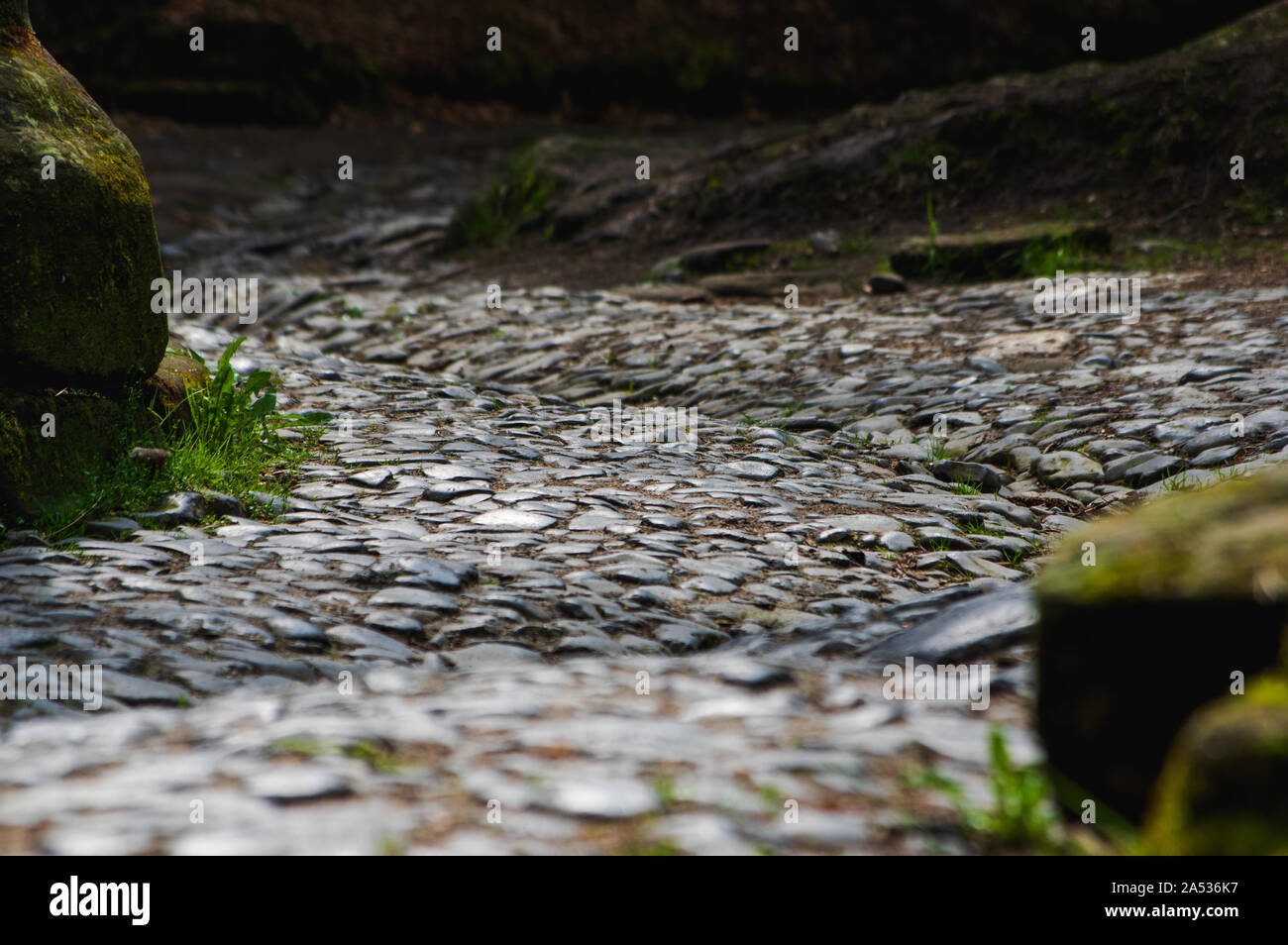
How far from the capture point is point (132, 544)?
13.2 feet

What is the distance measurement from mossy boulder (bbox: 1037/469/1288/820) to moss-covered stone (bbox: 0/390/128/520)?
11.6 feet

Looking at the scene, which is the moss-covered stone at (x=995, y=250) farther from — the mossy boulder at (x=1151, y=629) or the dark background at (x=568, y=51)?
the dark background at (x=568, y=51)

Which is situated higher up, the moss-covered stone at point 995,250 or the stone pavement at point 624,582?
the moss-covered stone at point 995,250

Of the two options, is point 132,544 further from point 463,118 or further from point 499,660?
point 463,118

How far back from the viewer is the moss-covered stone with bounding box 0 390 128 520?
4172 millimetres

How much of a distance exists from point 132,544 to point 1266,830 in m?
3.53

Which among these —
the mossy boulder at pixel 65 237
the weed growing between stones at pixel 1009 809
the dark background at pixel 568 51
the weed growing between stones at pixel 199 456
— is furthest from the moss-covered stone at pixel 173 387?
the dark background at pixel 568 51

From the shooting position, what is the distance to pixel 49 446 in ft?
14.1

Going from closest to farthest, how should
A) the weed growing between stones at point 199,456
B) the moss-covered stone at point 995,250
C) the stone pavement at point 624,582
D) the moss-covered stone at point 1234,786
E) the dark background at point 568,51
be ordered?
the moss-covered stone at point 1234,786, the stone pavement at point 624,582, the weed growing between stones at point 199,456, the moss-covered stone at point 995,250, the dark background at point 568,51

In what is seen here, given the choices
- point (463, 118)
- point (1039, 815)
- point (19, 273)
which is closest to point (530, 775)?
point (1039, 815)

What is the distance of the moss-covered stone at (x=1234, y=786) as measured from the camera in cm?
158

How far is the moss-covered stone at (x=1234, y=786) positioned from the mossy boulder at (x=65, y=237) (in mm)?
3928

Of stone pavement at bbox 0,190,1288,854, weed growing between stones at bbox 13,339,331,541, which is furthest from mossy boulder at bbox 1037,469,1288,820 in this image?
weed growing between stones at bbox 13,339,331,541

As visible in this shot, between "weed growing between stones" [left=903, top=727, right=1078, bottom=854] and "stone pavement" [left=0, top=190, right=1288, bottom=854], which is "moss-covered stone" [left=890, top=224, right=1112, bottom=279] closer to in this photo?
"stone pavement" [left=0, top=190, right=1288, bottom=854]
